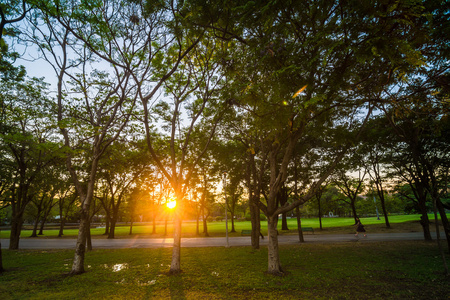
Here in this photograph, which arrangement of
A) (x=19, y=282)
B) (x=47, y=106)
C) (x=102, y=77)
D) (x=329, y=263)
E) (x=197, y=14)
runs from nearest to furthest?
(x=197, y=14)
(x=19, y=282)
(x=329, y=263)
(x=102, y=77)
(x=47, y=106)

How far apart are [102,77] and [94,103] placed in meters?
1.50

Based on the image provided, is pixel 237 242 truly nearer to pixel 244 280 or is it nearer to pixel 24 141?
pixel 244 280

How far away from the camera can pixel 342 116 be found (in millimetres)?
10406

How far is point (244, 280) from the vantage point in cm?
856

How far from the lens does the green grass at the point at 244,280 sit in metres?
7.11

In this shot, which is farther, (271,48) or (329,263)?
(329,263)

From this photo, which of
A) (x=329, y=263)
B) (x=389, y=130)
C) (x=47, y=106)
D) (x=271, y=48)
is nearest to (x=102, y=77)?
(x=47, y=106)

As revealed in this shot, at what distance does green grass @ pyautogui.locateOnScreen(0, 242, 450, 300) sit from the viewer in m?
7.11

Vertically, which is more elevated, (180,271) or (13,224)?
(13,224)

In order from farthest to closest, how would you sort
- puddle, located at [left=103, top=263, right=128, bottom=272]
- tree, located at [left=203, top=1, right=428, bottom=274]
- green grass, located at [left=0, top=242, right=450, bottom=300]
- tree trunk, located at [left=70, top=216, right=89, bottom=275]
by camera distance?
puddle, located at [left=103, top=263, right=128, bottom=272], tree trunk, located at [left=70, top=216, right=89, bottom=275], green grass, located at [left=0, top=242, right=450, bottom=300], tree, located at [left=203, top=1, right=428, bottom=274]

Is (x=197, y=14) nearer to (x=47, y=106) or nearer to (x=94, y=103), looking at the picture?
(x=94, y=103)

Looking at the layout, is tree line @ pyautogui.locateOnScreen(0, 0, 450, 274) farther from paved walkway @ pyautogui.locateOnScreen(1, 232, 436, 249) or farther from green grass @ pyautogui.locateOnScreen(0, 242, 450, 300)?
paved walkway @ pyautogui.locateOnScreen(1, 232, 436, 249)

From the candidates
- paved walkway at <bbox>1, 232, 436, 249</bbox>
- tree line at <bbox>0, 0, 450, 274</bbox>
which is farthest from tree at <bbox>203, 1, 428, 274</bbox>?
paved walkway at <bbox>1, 232, 436, 249</bbox>

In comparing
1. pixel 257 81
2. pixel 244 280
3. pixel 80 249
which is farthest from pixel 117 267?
pixel 257 81
